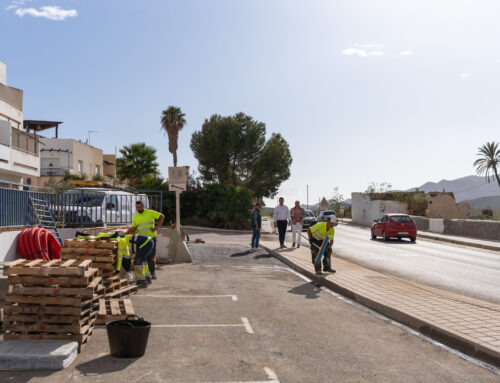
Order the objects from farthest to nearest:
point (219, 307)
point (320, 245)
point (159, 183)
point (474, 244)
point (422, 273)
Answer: point (159, 183)
point (474, 244)
point (422, 273)
point (320, 245)
point (219, 307)

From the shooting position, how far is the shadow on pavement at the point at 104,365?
4.67 m

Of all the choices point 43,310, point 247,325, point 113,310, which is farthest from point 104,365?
point 247,325

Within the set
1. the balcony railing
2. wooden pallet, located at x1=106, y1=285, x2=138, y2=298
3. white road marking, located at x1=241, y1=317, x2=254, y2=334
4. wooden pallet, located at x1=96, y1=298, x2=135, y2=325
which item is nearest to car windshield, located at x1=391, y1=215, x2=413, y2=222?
wooden pallet, located at x1=106, y1=285, x2=138, y2=298

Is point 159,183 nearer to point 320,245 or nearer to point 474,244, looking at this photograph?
point 474,244

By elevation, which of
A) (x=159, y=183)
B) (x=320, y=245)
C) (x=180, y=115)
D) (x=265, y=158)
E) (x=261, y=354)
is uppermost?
(x=180, y=115)

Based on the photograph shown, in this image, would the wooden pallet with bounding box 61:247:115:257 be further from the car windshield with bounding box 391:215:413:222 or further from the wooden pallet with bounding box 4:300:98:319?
the car windshield with bounding box 391:215:413:222

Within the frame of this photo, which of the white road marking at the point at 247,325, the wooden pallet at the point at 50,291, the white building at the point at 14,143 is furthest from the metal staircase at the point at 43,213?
the white building at the point at 14,143

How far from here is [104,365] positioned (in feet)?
15.9

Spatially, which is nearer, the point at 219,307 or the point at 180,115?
the point at 219,307

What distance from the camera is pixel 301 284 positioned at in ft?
34.3

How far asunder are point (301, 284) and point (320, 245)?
1.23 meters

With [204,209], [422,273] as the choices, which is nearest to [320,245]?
[422,273]

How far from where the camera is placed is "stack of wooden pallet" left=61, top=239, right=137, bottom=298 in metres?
8.16

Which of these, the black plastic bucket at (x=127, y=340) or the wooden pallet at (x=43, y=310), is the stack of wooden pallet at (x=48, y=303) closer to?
the wooden pallet at (x=43, y=310)
